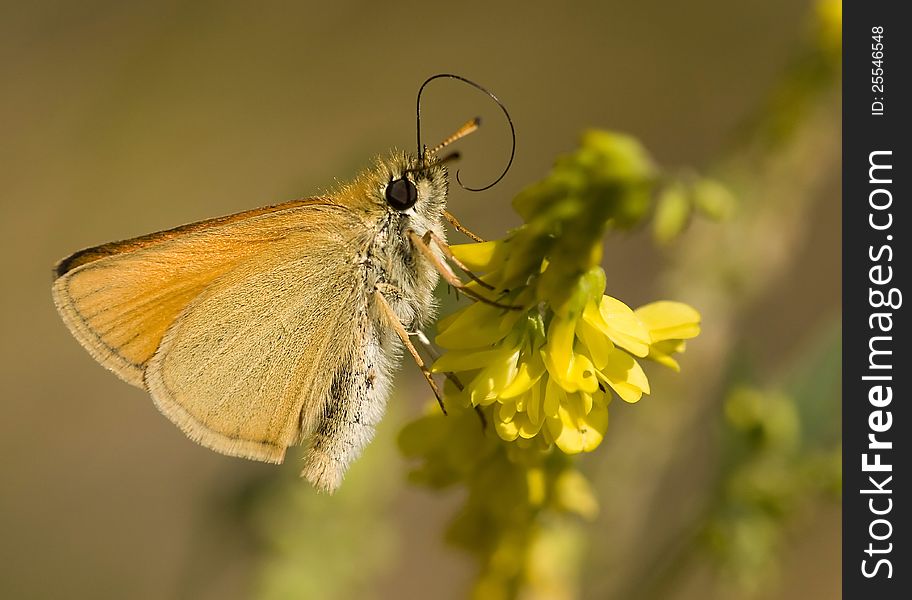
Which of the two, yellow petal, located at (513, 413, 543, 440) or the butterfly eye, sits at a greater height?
the butterfly eye

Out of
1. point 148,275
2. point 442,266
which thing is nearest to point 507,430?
point 442,266

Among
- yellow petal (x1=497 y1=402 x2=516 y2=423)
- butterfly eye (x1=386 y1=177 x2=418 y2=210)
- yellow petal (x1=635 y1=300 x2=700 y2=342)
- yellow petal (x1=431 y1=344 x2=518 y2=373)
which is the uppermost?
butterfly eye (x1=386 y1=177 x2=418 y2=210)

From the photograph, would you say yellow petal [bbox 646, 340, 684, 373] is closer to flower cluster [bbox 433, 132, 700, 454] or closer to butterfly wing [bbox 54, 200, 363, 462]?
flower cluster [bbox 433, 132, 700, 454]

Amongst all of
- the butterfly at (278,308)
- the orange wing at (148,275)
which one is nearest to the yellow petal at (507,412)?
the butterfly at (278,308)

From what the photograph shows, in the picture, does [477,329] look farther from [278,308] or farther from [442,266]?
[278,308]

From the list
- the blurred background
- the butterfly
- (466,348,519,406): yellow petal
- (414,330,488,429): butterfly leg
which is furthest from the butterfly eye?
the blurred background

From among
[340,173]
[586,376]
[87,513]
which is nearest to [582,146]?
[586,376]
